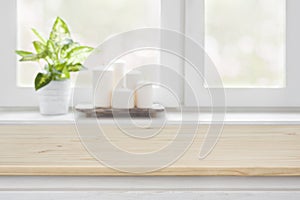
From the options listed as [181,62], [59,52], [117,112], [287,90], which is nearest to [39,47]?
[59,52]

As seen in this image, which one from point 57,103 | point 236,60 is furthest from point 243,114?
point 57,103

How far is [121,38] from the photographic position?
1528mm

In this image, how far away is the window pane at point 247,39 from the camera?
1546mm

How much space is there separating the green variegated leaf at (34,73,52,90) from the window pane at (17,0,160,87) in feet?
0.60

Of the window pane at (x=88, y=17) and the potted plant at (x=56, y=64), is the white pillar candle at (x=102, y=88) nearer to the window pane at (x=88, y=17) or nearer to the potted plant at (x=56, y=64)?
the potted plant at (x=56, y=64)

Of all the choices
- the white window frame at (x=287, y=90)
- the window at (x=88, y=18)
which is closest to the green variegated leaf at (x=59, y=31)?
the window at (x=88, y=18)

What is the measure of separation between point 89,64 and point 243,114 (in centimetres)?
53

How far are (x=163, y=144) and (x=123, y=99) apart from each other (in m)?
0.20

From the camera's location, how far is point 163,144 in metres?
1.29

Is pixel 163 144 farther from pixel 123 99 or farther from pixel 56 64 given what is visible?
pixel 56 64

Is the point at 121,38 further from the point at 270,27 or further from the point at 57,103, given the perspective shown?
the point at 270,27

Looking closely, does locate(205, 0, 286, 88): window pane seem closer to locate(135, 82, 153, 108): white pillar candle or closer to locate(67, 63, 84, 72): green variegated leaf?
→ locate(135, 82, 153, 108): white pillar candle

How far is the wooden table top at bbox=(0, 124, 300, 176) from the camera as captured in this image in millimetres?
1225

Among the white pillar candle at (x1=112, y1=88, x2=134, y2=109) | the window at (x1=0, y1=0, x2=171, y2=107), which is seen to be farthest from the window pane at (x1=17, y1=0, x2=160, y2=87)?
the white pillar candle at (x1=112, y1=88, x2=134, y2=109)
